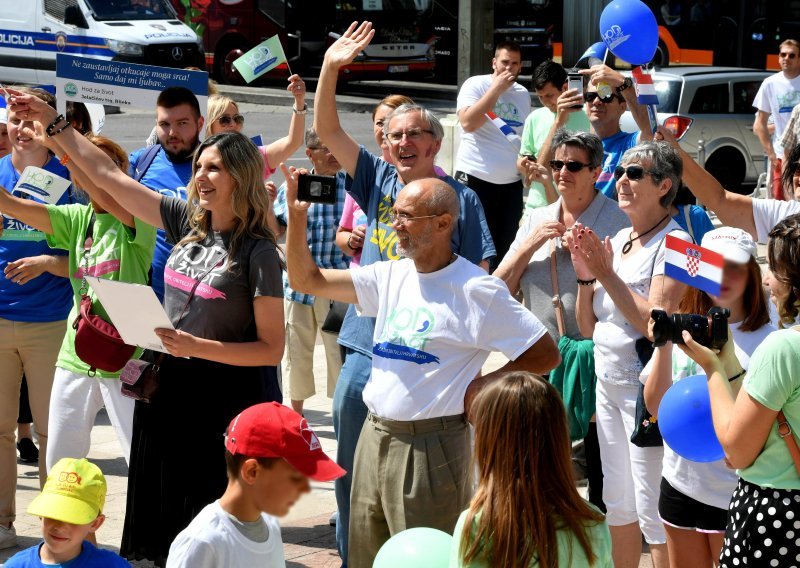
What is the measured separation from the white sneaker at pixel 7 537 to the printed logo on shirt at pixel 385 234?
2.26 m

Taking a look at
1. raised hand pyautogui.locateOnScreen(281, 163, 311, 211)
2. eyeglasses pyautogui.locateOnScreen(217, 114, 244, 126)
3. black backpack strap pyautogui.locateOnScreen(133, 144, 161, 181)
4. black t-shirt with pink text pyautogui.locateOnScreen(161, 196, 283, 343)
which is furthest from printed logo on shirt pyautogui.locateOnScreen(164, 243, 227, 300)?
eyeglasses pyautogui.locateOnScreen(217, 114, 244, 126)

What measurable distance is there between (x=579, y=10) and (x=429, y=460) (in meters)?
24.6

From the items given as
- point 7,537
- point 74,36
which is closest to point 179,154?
point 7,537

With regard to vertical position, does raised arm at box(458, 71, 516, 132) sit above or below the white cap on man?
above

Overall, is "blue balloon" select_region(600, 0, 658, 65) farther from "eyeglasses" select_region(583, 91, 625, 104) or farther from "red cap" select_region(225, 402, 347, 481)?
"red cap" select_region(225, 402, 347, 481)

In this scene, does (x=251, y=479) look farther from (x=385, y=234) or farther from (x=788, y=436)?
(x=385, y=234)

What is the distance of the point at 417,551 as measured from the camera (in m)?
3.17

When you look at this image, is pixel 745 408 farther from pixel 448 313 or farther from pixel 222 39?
pixel 222 39

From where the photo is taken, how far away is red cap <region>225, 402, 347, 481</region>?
3.07 metres

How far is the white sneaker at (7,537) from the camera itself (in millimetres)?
5555

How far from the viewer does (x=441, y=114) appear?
2342cm

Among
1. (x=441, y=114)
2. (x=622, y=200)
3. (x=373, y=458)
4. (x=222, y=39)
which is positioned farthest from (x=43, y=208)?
(x=222, y=39)

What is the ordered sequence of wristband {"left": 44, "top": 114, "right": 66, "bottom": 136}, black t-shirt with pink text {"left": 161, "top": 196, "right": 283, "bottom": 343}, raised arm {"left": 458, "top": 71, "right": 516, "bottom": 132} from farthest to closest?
raised arm {"left": 458, "top": 71, "right": 516, "bottom": 132} → wristband {"left": 44, "top": 114, "right": 66, "bottom": 136} → black t-shirt with pink text {"left": 161, "top": 196, "right": 283, "bottom": 343}

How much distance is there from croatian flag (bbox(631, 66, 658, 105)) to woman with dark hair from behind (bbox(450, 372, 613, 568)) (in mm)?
3484
